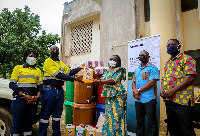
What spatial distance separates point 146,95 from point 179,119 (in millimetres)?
758

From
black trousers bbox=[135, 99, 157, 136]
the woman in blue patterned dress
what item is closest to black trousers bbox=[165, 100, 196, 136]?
black trousers bbox=[135, 99, 157, 136]

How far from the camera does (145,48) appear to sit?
439 centimetres

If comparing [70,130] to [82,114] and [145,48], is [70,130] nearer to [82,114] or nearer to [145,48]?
[82,114]

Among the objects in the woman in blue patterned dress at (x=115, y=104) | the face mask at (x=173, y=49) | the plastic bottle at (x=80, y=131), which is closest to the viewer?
the face mask at (x=173, y=49)

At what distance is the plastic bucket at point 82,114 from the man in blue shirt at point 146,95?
1.37 meters

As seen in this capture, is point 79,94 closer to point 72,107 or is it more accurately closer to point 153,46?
point 72,107

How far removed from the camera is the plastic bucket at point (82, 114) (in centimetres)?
411

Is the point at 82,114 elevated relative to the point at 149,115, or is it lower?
lower

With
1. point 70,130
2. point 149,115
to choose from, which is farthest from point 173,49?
point 70,130

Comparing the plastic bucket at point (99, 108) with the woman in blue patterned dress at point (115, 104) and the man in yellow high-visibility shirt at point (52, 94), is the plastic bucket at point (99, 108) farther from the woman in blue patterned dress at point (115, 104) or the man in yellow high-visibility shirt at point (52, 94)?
the man in yellow high-visibility shirt at point (52, 94)

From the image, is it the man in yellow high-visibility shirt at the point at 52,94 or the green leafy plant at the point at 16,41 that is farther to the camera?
the green leafy plant at the point at 16,41

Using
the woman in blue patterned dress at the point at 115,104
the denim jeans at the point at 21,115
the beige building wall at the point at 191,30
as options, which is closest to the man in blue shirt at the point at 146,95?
the woman in blue patterned dress at the point at 115,104

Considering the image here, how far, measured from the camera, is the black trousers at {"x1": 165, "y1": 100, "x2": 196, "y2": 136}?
2514mm

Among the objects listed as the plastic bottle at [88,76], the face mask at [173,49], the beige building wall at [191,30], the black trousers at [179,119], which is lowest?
the black trousers at [179,119]
